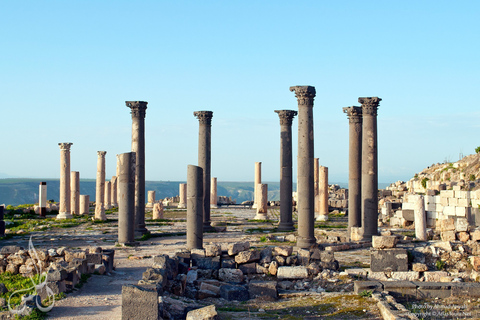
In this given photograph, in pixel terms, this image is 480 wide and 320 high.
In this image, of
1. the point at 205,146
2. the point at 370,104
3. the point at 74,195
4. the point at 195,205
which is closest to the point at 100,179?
the point at 74,195

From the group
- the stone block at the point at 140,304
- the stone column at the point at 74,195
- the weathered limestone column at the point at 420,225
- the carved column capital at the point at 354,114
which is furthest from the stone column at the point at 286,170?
the stone block at the point at 140,304

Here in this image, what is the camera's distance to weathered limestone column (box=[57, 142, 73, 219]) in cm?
3835

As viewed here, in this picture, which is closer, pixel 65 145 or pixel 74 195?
pixel 65 145

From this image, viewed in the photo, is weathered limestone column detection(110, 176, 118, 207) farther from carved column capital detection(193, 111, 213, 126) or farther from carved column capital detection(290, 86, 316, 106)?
carved column capital detection(290, 86, 316, 106)

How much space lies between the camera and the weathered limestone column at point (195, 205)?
68.9 ft

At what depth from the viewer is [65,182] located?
1555 inches

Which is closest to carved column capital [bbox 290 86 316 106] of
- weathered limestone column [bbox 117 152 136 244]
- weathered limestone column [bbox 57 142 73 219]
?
weathered limestone column [bbox 117 152 136 244]

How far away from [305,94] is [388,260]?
7.73 metres

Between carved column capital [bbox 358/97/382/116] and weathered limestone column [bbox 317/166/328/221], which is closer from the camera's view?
carved column capital [bbox 358/97/382/116]

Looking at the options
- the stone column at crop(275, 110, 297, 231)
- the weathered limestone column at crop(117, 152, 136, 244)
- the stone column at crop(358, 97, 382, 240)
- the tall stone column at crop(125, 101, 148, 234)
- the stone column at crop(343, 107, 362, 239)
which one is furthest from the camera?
the stone column at crop(275, 110, 297, 231)

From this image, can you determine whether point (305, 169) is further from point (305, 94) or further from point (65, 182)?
point (65, 182)

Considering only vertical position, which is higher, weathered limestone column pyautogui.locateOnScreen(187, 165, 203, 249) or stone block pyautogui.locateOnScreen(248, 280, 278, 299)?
weathered limestone column pyautogui.locateOnScreen(187, 165, 203, 249)

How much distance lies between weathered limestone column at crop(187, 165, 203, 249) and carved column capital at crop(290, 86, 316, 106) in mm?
4796

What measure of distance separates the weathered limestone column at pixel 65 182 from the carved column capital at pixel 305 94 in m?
21.0
